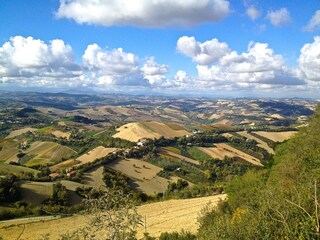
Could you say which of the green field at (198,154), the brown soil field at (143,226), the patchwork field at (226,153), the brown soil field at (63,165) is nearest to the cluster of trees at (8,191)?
the brown soil field at (143,226)

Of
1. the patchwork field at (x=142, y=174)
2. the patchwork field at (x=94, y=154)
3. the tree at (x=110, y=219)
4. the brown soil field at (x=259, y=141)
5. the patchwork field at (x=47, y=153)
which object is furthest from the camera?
the brown soil field at (x=259, y=141)

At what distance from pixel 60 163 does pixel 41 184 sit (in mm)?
37182

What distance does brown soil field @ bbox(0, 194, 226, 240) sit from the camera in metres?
46.3

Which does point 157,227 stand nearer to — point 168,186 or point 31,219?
point 31,219

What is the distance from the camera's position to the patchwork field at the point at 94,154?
118 meters

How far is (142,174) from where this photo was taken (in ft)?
350

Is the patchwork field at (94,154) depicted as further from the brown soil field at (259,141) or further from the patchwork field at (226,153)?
the brown soil field at (259,141)

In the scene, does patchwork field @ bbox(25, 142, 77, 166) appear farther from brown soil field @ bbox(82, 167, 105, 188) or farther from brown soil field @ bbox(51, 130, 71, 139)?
brown soil field @ bbox(82, 167, 105, 188)

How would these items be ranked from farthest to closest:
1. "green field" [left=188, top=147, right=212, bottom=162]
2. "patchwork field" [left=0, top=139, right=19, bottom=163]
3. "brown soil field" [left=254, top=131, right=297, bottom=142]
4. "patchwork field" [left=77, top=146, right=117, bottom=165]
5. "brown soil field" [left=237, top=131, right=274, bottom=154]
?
A: "brown soil field" [left=254, top=131, right=297, bottom=142] → "brown soil field" [left=237, top=131, right=274, bottom=154] → "green field" [left=188, top=147, right=212, bottom=162] → "patchwork field" [left=0, top=139, right=19, bottom=163] → "patchwork field" [left=77, top=146, right=117, bottom=165]

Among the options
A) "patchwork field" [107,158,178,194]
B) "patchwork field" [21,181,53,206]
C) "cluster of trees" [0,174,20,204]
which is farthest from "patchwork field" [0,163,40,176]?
"patchwork field" [107,158,178,194]

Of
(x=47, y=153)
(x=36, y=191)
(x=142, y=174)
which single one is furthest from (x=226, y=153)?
(x=36, y=191)

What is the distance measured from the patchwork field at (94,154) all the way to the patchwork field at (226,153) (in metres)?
38.9

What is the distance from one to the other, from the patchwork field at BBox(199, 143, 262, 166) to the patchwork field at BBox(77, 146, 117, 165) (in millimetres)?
38867

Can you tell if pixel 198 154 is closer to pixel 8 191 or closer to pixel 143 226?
pixel 8 191
